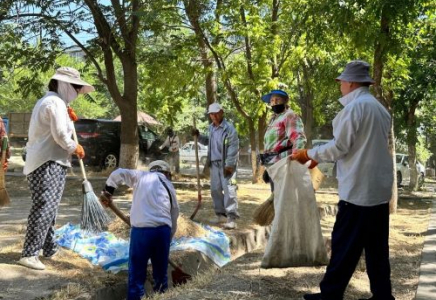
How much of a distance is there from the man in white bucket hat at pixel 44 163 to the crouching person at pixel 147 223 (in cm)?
51

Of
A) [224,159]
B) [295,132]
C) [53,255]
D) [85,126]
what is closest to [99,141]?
[85,126]

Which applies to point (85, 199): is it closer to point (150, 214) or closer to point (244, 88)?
point (150, 214)

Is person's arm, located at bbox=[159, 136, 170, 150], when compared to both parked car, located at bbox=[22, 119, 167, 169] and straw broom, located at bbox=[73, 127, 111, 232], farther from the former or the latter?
straw broom, located at bbox=[73, 127, 111, 232]

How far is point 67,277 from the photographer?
4684mm

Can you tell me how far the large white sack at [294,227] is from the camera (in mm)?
4133

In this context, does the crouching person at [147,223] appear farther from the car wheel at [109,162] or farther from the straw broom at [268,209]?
the car wheel at [109,162]

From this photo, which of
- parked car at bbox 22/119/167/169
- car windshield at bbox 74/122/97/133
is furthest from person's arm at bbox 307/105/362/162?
car windshield at bbox 74/122/97/133

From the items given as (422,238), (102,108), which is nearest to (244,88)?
(422,238)

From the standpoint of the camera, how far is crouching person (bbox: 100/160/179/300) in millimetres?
4496

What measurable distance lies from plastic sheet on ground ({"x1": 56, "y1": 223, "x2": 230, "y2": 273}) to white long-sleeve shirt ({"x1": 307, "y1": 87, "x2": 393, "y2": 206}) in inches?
108

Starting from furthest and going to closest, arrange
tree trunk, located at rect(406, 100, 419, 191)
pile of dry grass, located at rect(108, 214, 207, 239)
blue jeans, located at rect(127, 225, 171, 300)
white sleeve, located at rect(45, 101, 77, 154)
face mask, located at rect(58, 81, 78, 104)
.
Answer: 1. tree trunk, located at rect(406, 100, 419, 191)
2. pile of dry grass, located at rect(108, 214, 207, 239)
3. face mask, located at rect(58, 81, 78, 104)
4. white sleeve, located at rect(45, 101, 77, 154)
5. blue jeans, located at rect(127, 225, 171, 300)

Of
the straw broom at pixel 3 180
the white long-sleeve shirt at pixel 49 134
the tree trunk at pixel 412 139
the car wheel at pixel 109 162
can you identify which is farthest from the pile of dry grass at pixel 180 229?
the tree trunk at pixel 412 139

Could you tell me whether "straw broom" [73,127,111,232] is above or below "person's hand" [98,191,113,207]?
below

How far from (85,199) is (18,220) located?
222cm
